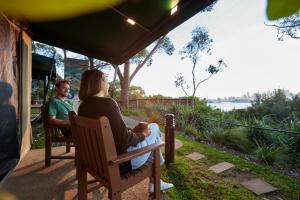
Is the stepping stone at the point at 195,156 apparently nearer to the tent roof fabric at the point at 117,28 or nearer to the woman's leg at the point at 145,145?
the woman's leg at the point at 145,145

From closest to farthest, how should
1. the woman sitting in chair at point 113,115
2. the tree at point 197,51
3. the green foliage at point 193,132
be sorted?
the woman sitting in chair at point 113,115 < the green foliage at point 193,132 < the tree at point 197,51

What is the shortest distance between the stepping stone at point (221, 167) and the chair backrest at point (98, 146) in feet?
6.09

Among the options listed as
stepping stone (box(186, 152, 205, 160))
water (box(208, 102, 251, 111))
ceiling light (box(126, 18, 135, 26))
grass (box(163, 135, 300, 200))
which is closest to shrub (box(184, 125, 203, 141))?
stepping stone (box(186, 152, 205, 160))

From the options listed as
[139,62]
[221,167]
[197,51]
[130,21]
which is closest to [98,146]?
[130,21]

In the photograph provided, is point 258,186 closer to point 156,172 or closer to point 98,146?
point 156,172

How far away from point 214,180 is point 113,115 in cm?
175

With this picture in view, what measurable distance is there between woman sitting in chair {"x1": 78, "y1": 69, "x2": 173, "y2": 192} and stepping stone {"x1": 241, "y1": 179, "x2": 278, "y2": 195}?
4.53 feet

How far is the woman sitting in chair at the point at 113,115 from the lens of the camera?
4.86 ft

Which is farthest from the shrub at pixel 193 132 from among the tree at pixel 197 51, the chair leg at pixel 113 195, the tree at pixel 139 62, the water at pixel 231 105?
the tree at pixel 139 62

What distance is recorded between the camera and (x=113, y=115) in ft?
4.82

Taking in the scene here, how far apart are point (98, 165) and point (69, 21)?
2.05 metres

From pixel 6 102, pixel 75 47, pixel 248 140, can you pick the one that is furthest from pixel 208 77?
pixel 6 102

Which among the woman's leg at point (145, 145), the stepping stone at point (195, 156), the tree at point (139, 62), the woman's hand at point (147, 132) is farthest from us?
the tree at point (139, 62)

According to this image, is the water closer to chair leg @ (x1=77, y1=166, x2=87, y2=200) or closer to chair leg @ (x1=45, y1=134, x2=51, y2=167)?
chair leg @ (x1=45, y1=134, x2=51, y2=167)
